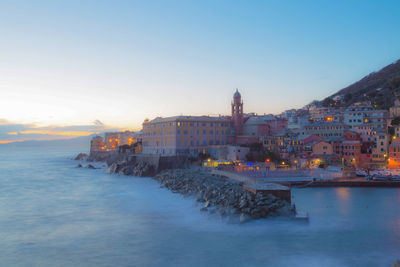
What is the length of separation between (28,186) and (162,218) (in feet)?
86.1

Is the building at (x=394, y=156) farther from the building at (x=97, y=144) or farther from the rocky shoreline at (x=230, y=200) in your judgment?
the building at (x=97, y=144)

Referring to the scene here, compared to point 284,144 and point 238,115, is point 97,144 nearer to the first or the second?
point 238,115

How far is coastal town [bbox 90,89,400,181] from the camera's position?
42.3 metres

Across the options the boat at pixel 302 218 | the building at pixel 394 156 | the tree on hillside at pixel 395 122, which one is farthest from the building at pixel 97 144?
the boat at pixel 302 218

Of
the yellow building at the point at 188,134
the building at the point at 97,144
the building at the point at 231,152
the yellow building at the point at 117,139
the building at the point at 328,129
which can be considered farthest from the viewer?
the building at the point at 97,144

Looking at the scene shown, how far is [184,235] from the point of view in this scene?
17.8 m

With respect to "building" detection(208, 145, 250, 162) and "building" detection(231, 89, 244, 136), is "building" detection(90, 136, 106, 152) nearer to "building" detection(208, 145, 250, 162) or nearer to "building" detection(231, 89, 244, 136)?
"building" detection(231, 89, 244, 136)

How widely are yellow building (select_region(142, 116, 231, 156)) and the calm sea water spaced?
80.1ft

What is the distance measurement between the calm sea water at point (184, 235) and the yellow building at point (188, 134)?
961 inches

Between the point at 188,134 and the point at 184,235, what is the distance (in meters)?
36.4

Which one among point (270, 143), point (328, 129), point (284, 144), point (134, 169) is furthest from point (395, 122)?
point (134, 169)

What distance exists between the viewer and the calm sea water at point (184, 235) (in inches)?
583

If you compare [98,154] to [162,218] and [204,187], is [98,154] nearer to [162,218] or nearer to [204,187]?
[204,187]

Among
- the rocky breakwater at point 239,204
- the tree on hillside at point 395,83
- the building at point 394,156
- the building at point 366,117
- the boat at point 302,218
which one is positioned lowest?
the boat at point 302,218
